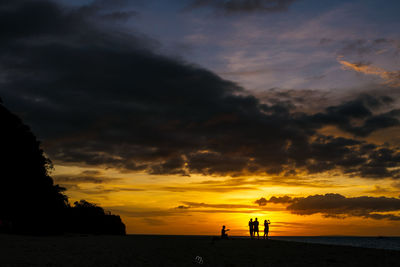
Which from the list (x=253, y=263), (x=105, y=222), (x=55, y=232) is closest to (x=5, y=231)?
(x=55, y=232)

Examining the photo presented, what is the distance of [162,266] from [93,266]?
3.47m

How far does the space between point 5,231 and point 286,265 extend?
36.7 metres

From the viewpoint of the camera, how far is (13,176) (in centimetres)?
4962

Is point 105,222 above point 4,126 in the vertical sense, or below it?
below

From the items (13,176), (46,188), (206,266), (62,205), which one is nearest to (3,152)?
(13,176)

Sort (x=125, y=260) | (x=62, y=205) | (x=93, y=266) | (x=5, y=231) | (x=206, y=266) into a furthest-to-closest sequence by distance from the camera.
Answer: (x=62, y=205)
(x=5, y=231)
(x=125, y=260)
(x=206, y=266)
(x=93, y=266)

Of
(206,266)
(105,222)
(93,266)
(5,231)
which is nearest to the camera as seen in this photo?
(93,266)

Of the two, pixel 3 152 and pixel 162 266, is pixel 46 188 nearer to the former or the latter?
pixel 3 152

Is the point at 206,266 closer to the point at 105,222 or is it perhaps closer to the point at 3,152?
the point at 3,152

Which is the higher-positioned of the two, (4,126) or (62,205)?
(4,126)

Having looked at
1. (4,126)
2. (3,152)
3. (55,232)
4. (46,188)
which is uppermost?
(4,126)

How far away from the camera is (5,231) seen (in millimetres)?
47375

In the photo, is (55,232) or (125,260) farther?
(55,232)

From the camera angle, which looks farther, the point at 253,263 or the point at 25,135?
the point at 25,135
